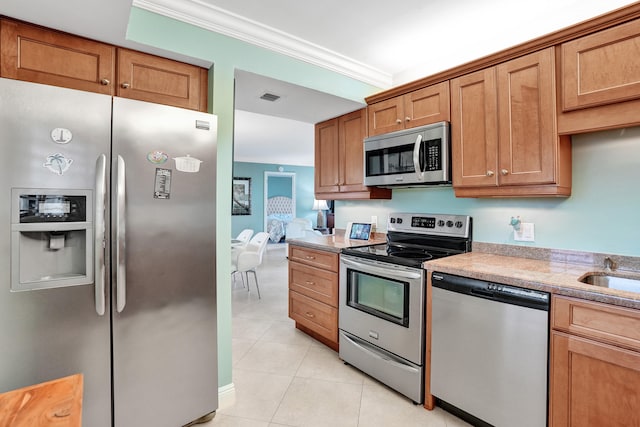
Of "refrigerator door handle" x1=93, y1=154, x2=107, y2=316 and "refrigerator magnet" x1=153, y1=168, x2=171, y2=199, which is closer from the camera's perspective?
"refrigerator door handle" x1=93, y1=154, x2=107, y2=316

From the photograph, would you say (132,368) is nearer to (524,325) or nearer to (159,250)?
(159,250)

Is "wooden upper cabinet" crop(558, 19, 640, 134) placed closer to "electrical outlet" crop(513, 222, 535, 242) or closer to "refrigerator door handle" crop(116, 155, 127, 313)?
"electrical outlet" crop(513, 222, 535, 242)

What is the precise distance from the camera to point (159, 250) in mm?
1593

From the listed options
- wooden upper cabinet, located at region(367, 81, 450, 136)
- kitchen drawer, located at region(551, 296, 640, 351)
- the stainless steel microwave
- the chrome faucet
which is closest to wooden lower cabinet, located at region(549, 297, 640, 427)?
kitchen drawer, located at region(551, 296, 640, 351)

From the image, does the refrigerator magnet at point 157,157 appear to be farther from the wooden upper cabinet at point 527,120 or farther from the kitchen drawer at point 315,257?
the wooden upper cabinet at point 527,120

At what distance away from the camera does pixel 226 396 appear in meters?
1.99

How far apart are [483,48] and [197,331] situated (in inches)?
108

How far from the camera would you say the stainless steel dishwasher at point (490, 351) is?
1487 mm

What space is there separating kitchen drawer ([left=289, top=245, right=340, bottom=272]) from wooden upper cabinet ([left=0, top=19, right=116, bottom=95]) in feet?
6.04

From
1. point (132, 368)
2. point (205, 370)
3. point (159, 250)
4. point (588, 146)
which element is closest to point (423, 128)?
point (588, 146)

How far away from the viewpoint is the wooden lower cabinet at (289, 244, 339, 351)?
2.64 m

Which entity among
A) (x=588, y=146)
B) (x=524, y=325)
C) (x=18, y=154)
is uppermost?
(x=588, y=146)

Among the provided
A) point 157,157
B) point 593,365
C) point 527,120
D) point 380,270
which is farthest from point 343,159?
point 593,365

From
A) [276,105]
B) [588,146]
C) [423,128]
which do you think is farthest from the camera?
[276,105]
